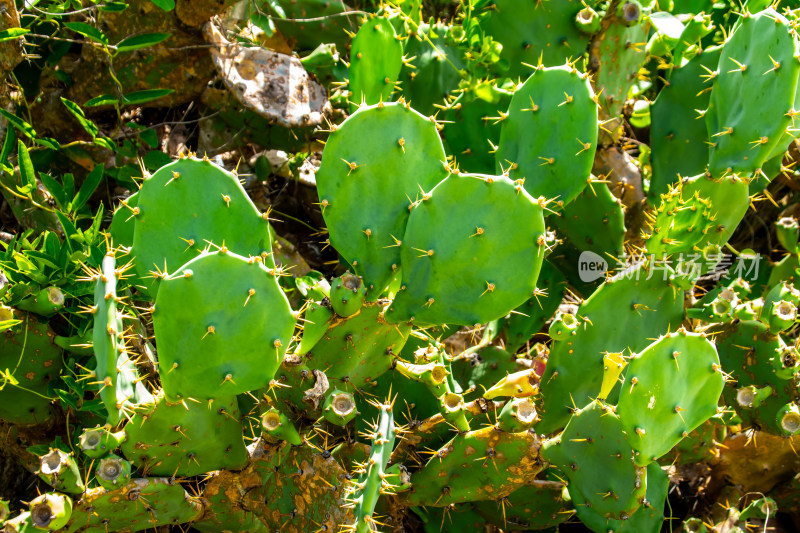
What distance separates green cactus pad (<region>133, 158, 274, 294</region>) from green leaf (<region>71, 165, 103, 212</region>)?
1.31 feet

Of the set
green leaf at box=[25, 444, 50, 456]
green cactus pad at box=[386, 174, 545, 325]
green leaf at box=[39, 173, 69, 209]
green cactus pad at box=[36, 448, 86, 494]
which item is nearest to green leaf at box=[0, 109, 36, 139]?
green leaf at box=[39, 173, 69, 209]

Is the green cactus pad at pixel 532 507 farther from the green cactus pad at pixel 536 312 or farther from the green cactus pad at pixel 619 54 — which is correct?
the green cactus pad at pixel 619 54

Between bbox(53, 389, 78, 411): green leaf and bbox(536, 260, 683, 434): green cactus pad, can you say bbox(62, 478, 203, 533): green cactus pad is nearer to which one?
bbox(53, 389, 78, 411): green leaf

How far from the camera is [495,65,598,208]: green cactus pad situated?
5.73 ft

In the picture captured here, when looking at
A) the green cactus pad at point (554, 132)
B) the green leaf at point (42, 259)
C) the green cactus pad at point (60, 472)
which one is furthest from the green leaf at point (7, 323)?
the green cactus pad at point (554, 132)

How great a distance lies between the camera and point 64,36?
228 centimetres

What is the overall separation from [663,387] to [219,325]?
0.91 meters

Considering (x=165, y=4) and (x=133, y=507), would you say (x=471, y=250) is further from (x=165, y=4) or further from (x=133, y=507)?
(x=165, y=4)

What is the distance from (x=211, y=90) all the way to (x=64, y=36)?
1.49 ft

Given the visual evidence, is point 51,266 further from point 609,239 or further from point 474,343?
point 609,239

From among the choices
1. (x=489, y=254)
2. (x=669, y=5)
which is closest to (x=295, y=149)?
(x=489, y=254)

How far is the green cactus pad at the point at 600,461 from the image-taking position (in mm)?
1639

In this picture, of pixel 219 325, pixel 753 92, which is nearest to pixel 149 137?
pixel 219 325

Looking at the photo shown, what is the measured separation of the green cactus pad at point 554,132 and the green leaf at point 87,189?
40.3 inches
